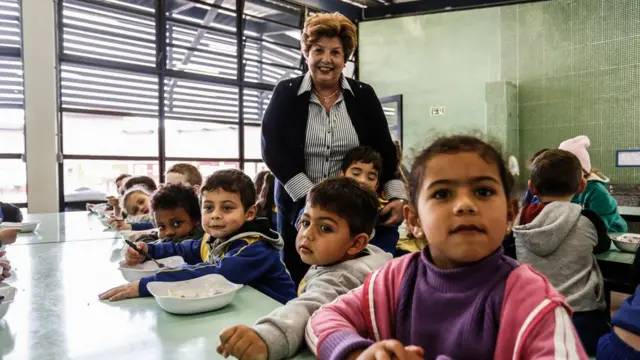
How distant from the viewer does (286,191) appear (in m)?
1.83

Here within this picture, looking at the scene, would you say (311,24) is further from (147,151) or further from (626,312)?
(147,151)

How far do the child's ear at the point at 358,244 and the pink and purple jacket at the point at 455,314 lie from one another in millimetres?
360

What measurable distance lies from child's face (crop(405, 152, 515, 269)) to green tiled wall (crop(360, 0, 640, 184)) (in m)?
4.03

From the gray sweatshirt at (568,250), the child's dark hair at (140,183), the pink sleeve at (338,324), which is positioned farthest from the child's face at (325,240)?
the child's dark hair at (140,183)

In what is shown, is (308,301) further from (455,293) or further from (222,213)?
(222,213)

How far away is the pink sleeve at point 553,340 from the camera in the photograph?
0.60m

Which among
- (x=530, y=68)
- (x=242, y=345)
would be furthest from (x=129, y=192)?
(x=530, y=68)

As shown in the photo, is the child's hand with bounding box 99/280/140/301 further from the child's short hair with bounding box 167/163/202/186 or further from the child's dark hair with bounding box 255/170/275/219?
the child's short hair with bounding box 167/163/202/186

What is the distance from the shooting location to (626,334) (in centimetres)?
108

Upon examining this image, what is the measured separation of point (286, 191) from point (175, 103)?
14.0 ft

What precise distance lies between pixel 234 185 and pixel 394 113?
16.3 feet

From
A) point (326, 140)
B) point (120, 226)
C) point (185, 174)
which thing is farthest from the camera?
point (185, 174)

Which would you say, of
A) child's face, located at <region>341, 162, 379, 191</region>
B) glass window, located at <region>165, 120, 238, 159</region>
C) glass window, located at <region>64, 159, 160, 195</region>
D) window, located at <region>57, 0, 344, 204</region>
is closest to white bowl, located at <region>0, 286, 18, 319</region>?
child's face, located at <region>341, 162, 379, 191</region>

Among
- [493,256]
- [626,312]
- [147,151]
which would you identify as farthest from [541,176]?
[147,151]
